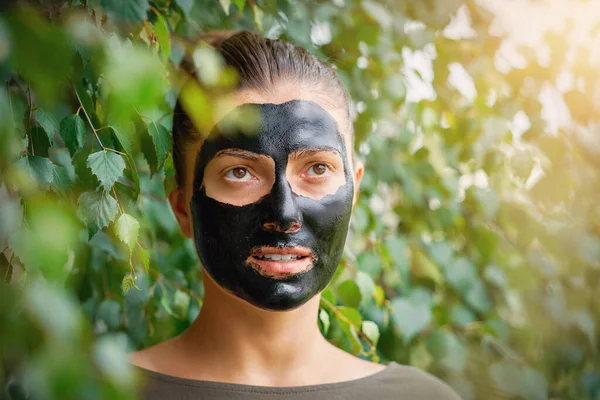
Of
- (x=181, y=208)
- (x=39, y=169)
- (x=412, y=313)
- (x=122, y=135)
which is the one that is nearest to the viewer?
(x=39, y=169)

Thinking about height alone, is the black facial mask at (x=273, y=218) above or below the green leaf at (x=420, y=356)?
above

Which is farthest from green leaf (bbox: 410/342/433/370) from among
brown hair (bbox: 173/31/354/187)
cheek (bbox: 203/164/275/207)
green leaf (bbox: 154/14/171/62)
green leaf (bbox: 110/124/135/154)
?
green leaf (bbox: 110/124/135/154)

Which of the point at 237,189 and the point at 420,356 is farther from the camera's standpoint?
the point at 420,356

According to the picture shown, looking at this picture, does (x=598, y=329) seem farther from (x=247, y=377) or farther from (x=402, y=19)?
(x=247, y=377)

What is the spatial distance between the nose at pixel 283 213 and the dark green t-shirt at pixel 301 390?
29cm

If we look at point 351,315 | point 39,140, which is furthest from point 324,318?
point 39,140

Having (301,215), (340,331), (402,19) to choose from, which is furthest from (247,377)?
(402,19)

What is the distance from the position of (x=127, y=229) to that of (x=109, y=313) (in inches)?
31.3

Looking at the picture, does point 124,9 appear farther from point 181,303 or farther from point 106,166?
point 181,303

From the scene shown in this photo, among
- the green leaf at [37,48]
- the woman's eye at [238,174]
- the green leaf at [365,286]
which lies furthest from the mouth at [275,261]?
the green leaf at [37,48]

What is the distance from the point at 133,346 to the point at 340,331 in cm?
51

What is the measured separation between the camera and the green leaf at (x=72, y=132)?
3.31 feet

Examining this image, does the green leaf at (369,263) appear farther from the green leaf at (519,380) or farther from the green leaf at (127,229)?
the green leaf at (127,229)

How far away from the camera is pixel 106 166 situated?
0.95 metres
